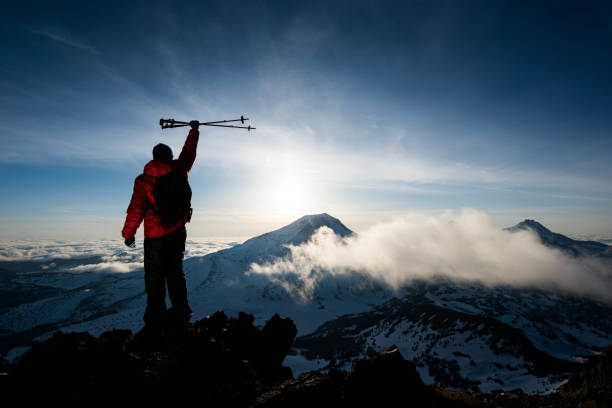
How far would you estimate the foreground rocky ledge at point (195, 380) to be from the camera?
481cm

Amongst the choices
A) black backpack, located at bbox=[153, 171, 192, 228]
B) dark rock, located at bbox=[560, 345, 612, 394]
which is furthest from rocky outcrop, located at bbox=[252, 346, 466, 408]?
black backpack, located at bbox=[153, 171, 192, 228]

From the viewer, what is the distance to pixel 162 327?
7.86 m

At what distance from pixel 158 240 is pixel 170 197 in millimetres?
1267

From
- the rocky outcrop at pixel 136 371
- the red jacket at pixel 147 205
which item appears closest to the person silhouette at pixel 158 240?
the red jacket at pixel 147 205

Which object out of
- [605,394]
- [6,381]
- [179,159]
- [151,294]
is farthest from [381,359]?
[179,159]


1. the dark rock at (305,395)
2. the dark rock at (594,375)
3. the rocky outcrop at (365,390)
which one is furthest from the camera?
the dark rock at (594,375)

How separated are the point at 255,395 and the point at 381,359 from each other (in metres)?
2.93

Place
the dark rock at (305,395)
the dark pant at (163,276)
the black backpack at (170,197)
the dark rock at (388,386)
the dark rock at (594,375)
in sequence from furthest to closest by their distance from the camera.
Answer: the dark pant at (163,276) → the black backpack at (170,197) → the dark rock at (594,375) → the dark rock at (388,386) → the dark rock at (305,395)

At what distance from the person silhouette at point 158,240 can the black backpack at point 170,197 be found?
93 millimetres

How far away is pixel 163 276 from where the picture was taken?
7750mm

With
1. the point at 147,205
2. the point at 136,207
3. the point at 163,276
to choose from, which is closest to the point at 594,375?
the point at 163,276

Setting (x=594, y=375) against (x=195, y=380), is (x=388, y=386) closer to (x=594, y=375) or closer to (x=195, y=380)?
(x=195, y=380)

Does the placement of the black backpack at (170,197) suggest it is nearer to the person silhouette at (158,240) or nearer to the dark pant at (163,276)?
the person silhouette at (158,240)

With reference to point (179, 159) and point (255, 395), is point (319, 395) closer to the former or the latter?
point (255, 395)
